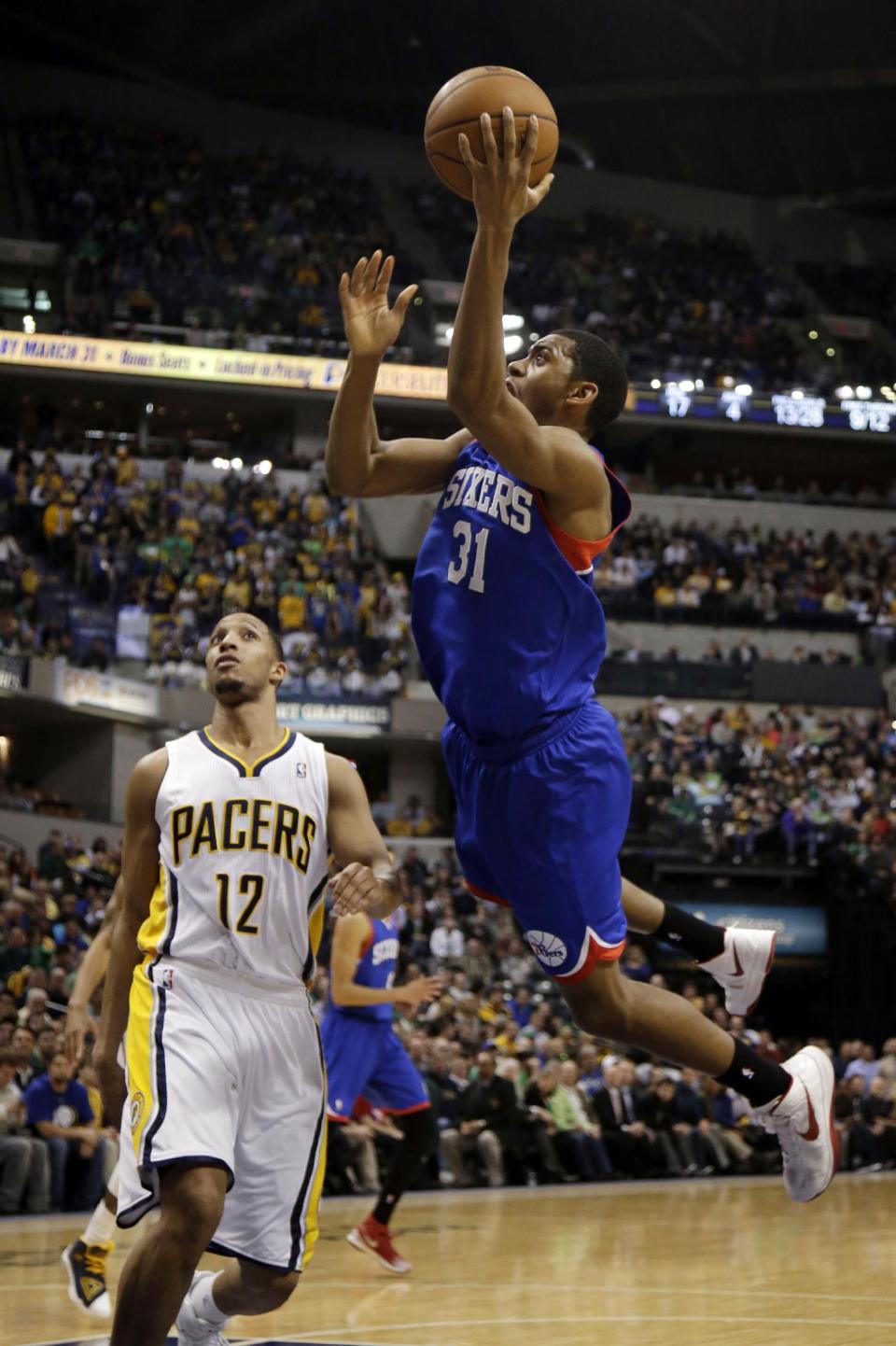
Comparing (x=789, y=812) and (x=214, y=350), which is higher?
(x=214, y=350)

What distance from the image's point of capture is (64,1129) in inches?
433

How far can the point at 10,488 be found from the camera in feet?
89.0

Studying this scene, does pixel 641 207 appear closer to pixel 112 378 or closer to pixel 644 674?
pixel 112 378

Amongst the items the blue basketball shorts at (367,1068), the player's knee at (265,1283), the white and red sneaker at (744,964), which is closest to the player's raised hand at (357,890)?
the player's knee at (265,1283)

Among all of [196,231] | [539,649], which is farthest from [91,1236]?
[196,231]

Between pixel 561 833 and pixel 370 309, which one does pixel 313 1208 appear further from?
pixel 370 309

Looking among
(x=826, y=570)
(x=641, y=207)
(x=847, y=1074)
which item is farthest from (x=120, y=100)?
(x=847, y=1074)

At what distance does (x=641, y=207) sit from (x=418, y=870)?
921 inches

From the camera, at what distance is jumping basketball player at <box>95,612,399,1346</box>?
419 cm

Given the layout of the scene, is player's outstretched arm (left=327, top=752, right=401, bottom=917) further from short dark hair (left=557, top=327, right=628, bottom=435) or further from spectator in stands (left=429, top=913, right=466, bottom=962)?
spectator in stands (left=429, top=913, right=466, bottom=962)

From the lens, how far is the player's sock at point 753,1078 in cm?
488

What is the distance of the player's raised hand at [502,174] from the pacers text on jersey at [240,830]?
1616 mm

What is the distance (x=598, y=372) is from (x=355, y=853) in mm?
1480

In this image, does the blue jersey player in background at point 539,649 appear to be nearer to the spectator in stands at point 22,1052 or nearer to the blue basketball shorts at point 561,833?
the blue basketball shorts at point 561,833
